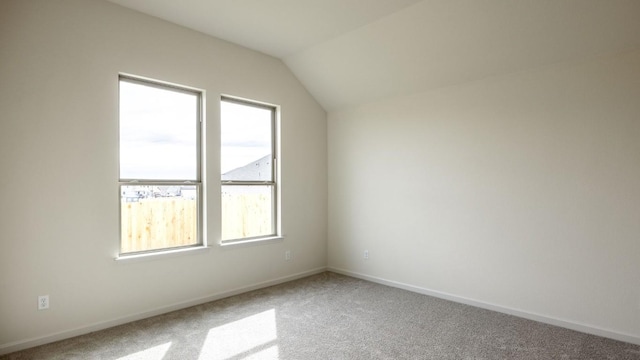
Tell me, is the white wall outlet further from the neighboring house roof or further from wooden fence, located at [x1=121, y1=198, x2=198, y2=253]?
the neighboring house roof

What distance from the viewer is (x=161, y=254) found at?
3.62 m

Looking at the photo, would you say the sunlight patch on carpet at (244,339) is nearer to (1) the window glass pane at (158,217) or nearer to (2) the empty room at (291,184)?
(2) the empty room at (291,184)

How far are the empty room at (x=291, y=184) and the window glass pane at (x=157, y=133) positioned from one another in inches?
0.8

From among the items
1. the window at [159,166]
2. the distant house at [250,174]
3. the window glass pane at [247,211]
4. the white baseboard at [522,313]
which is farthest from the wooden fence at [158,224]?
the white baseboard at [522,313]

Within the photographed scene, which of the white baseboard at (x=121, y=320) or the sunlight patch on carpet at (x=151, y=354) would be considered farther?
the white baseboard at (x=121, y=320)

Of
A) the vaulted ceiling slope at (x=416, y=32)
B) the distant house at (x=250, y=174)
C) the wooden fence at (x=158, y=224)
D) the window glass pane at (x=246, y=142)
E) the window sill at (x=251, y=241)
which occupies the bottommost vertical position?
the window sill at (x=251, y=241)

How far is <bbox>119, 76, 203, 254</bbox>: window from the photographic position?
3518mm

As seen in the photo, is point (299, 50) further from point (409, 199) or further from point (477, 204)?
point (477, 204)

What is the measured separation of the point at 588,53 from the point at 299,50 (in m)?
2.99

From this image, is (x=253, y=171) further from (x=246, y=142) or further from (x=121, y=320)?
(x=121, y=320)

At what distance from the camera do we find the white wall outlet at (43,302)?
115 inches

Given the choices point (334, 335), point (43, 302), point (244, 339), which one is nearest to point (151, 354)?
→ point (244, 339)

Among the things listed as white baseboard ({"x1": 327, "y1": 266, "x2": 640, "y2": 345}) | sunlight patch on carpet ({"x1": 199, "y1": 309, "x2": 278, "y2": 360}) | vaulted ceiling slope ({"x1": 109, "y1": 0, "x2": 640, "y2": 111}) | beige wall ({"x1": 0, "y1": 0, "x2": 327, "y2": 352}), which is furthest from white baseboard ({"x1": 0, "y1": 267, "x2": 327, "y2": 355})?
vaulted ceiling slope ({"x1": 109, "y1": 0, "x2": 640, "y2": 111})

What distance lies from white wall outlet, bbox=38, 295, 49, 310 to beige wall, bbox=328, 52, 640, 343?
349cm
